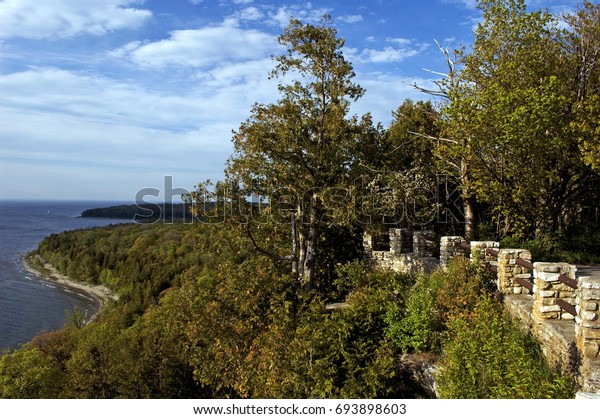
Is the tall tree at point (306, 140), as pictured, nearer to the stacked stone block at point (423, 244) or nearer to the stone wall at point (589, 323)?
the stacked stone block at point (423, 244)

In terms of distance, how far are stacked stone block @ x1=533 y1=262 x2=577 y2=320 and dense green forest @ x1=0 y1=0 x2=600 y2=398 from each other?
176 cm

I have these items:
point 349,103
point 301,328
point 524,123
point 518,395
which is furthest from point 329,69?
point 518,395

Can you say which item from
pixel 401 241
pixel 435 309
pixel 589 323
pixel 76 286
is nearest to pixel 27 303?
pixel 76 286

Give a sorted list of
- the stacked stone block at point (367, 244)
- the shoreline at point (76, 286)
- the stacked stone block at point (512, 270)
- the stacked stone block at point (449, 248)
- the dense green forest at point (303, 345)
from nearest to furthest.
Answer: the dense green forest at point (303, 345) < the stacked stone block at point (512, 270) < the stacked stone block at point (449, 248) < the stacked stone block at point (367, 244) < the shoreline at point (76, 286)

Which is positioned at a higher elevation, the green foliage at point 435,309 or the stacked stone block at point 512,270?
the stacked stone block at point 512,270

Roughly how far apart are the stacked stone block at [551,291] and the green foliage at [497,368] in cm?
63

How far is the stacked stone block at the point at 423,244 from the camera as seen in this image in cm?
1598

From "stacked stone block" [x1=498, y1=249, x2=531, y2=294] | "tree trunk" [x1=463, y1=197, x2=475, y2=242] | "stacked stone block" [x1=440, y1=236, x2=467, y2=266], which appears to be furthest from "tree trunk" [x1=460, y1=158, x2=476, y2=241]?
"stacked stone block" [x1=498, y1=249, x2=531, y2=294]

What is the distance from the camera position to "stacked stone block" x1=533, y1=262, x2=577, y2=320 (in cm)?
863

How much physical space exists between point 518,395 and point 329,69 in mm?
12381

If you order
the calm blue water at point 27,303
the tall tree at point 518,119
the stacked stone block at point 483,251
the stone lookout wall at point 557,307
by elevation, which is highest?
the tall tree at point 518,119

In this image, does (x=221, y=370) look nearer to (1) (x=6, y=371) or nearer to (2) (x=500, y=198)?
(2) (x=500, y=198)

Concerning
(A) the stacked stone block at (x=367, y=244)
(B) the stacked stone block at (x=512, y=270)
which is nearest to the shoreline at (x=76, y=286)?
(A) the stacked stone block at (x=367, y=244)

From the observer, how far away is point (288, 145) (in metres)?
15.8
